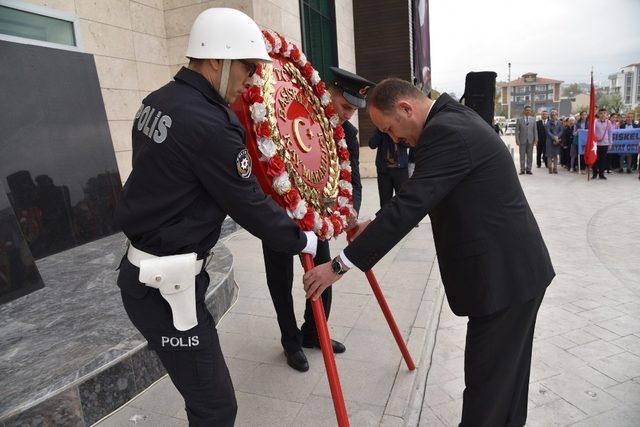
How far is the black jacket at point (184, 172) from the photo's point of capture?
1.49 m

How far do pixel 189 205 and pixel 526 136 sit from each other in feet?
45.6

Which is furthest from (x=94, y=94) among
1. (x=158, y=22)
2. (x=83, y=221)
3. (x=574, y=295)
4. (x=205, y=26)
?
(x=574, y=295)

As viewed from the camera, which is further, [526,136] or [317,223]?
[526,136]

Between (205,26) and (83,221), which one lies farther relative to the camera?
(83,221)

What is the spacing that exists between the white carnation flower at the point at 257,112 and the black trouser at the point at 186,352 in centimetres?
85

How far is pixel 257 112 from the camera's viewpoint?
6.67 ft

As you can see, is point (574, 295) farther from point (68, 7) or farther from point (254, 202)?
point (68, 7)

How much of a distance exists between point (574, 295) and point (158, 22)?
7.11 metres

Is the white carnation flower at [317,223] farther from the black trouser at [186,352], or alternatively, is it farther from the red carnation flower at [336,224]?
the black trouser at [186,352]

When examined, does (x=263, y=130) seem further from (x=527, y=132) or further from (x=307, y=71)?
(x=527, y=132)

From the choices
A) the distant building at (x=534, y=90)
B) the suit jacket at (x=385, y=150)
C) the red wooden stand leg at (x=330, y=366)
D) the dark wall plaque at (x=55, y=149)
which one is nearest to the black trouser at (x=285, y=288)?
the red wooden stand leg at (x=330, y=366)

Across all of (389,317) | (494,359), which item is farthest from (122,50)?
(494,359)

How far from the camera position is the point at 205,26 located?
5.24ft

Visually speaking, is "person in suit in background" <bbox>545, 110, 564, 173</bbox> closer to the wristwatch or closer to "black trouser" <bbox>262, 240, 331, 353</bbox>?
"black trouser" <bbox>262, 240, 331, 353</bbox>
